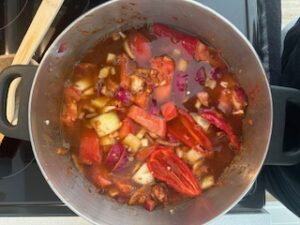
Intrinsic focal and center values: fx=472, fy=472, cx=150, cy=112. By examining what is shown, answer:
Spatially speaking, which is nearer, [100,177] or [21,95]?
[21,95]

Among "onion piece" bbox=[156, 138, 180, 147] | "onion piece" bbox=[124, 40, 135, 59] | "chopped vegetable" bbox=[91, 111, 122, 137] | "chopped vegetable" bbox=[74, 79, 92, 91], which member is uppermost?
"onion piece" bbox=[124, 40, 135, 59]

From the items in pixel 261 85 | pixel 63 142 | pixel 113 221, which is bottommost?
pixel 113 221

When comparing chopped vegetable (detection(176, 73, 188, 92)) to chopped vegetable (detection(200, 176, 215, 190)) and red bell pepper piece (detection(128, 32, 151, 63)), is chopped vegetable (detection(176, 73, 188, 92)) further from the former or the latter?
chopped vegetable (detection(200, 176, 215, 190))

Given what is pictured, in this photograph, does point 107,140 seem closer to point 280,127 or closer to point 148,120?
point 148,120

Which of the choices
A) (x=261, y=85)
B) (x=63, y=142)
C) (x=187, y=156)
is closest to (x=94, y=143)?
(x=63, y=142)

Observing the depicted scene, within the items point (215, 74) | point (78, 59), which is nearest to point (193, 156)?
point (215, 74)

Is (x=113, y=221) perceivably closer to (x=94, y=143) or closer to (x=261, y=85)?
(x=94, y=143)

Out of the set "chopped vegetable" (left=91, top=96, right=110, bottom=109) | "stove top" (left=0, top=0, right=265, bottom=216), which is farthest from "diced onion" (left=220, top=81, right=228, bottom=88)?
"chopped vegetable" (left=91, top=96, right=110, bottom=109)
